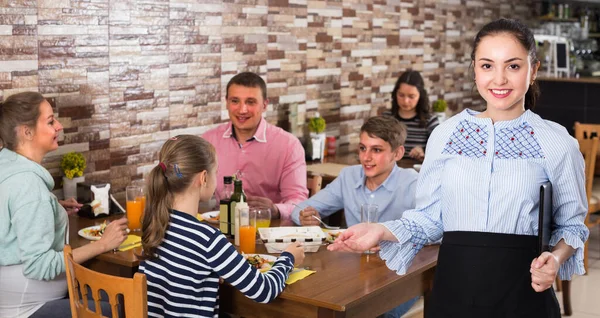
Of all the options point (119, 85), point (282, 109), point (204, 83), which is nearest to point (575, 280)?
point (282, 109)

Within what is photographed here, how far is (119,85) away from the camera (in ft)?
12.8

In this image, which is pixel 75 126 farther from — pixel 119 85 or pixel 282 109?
pixel 282 109

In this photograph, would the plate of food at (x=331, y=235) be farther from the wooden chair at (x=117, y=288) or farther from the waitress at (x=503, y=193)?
the waitress at (x=503, y=193)

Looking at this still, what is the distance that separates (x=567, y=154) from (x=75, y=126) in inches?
97.2

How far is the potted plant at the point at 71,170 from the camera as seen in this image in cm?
365

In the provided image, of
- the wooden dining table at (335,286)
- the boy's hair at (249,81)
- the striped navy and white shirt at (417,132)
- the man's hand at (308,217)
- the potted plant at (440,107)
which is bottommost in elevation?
the wooden dining table at (335,286)

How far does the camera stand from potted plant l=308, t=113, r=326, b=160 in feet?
16.5

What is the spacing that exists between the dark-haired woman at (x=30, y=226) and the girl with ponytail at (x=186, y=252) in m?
0.41

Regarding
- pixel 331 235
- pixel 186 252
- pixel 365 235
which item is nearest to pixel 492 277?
pixel 365 235

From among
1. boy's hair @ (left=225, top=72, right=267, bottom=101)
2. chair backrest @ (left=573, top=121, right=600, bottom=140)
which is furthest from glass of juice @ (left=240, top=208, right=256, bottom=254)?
chair backrest @ (left=573, top=121, right=600, bottom=140)

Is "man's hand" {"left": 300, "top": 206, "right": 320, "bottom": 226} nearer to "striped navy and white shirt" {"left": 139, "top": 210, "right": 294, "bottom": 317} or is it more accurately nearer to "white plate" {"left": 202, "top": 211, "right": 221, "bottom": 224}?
"white plate" {"left": 202, "top": 211, "right": 221, "bottom": 224}

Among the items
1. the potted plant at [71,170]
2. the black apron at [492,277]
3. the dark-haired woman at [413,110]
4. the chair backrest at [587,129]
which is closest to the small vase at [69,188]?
the potted plant at [71,170]

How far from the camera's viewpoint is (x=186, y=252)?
248 cm

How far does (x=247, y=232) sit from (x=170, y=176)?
0.46m
